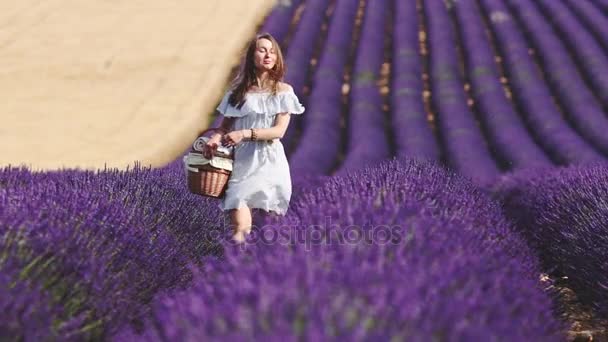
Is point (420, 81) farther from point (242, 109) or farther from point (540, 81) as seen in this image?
point (242, 109)

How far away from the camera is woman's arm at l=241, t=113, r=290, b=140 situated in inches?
144

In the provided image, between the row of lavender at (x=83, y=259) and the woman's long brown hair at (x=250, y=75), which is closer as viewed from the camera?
the row of lavender at (x=83, y=259)

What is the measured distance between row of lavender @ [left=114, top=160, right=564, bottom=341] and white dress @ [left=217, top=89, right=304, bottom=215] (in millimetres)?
972

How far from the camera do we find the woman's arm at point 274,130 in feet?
12.0

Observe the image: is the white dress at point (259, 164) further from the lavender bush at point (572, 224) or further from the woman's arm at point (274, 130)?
→ the lavender bush at point (572, 224)

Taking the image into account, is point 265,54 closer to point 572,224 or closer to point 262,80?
point 262,80

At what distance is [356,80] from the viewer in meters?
15.3

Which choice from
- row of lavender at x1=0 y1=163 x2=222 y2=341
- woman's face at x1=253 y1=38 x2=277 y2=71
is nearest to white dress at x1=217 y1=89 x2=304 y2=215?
woman's face at x1=253 y1=38 x2=277 y2=71

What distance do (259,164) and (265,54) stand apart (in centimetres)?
58

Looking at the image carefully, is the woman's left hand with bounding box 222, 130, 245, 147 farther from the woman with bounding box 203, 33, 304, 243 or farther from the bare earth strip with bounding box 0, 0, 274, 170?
the bare earth strip with bounding box 0, 0, 274, 170

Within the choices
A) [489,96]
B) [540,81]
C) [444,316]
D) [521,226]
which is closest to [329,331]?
[444,316]

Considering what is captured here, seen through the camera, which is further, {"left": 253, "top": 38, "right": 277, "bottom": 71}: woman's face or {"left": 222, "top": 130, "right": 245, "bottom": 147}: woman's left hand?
{"left": 253, "top": 38, "right": 277, "bottom": 71}: woman's face

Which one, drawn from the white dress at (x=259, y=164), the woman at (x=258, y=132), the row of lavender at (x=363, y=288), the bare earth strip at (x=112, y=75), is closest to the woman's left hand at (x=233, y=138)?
the woman at (x=258, y=132)

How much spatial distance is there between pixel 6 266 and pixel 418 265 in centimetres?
120
